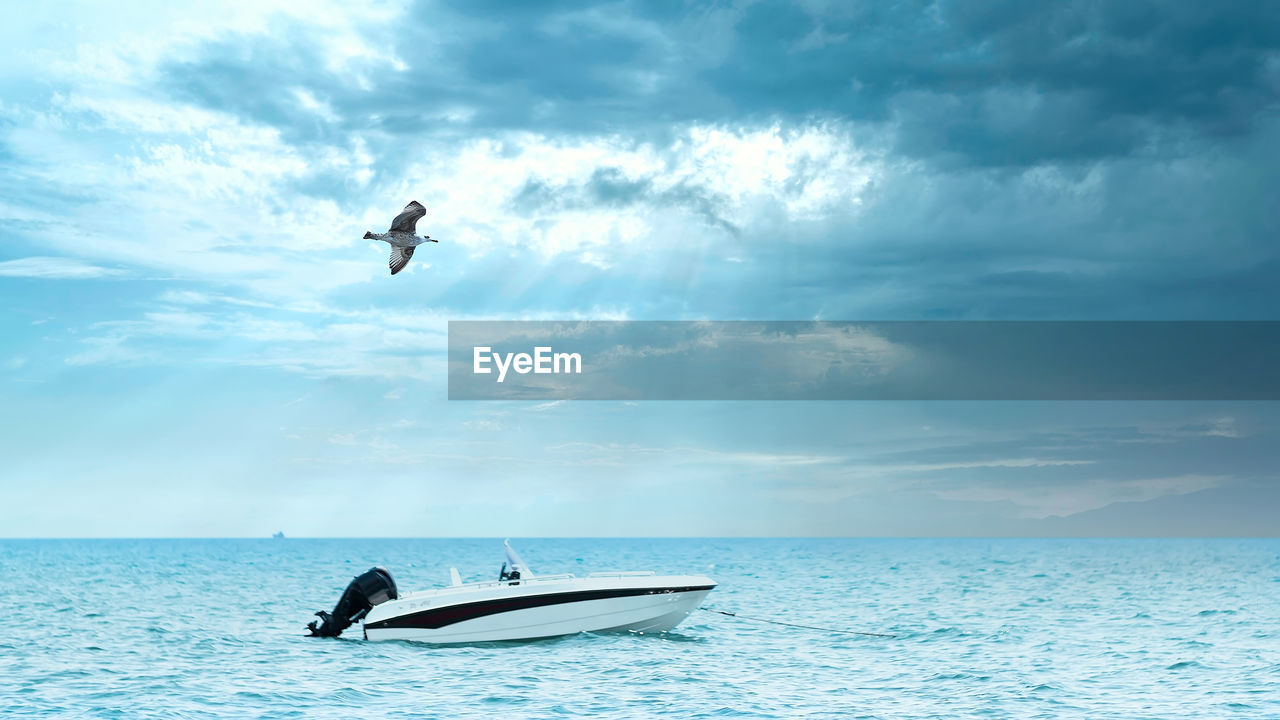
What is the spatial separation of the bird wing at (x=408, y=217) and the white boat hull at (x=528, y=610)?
14.7 m

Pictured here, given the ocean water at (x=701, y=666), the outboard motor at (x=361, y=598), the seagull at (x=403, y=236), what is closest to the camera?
the seagull at (x=403, y=236)

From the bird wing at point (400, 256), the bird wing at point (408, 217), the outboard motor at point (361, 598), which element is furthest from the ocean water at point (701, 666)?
the bird wing at point (408, 217)

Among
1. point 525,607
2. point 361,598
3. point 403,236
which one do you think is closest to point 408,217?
point 403,236

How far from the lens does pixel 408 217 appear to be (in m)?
23.2

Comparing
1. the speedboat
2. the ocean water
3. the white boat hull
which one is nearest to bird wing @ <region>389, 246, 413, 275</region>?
the ocean water

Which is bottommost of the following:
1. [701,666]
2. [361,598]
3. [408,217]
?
[701,666]

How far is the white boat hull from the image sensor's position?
33.8 m

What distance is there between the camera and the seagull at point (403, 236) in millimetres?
23016

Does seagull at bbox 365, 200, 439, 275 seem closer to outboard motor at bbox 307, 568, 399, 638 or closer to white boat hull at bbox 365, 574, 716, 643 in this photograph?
white boat hull at bbox 365, 574, 716, 643

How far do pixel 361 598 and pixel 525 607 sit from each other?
6055mm

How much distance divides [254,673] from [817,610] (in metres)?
28.9

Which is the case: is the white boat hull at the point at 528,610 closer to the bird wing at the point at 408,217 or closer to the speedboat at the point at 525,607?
the speedboat at the point at 525,607

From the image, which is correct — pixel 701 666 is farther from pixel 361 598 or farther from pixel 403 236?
pixel 403 236

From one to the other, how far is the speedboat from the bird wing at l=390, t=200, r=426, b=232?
13585 mm
